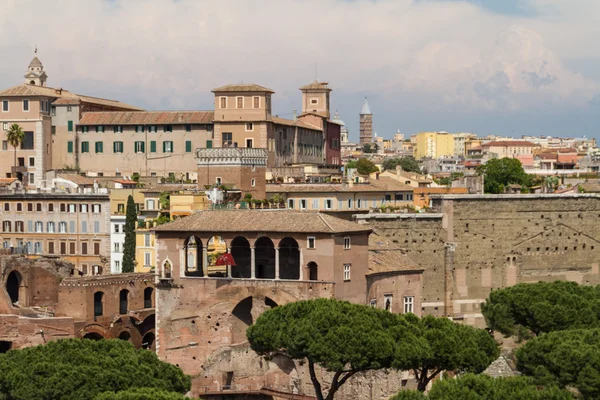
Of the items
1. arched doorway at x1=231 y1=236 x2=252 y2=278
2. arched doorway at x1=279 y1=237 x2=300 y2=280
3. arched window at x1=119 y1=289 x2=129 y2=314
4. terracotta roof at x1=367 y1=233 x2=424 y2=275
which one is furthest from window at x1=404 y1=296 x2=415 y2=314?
arched window at x1=119 y1=289 x2=129 y2=314

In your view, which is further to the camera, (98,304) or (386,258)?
(98,304)

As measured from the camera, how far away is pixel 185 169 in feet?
270

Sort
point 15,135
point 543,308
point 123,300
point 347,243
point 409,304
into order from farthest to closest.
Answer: point 15,135, point 123,300, point 409,304, point 543,308, point 347,243

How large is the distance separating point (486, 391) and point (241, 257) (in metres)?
18.9

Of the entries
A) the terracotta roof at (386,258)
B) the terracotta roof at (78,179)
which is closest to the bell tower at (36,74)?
the terracotta roof at (78,179)

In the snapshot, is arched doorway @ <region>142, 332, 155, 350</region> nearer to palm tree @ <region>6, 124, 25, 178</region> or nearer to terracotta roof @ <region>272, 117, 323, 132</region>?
terracotta roof @ <region>272, 117, 323, 132</region>

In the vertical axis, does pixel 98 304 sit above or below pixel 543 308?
below

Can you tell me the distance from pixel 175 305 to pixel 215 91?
27.6 m

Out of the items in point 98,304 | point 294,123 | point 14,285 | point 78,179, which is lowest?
point 98,304

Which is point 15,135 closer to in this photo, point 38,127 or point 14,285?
point 38,127

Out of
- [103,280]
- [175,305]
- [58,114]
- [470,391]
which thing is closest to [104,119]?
[58,114]

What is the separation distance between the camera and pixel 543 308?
54750 millimetres

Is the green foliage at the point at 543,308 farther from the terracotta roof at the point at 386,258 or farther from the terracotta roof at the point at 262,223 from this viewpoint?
the terracotta roof at the point at 262,223

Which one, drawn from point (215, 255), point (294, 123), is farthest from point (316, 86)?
point (215, 255)
